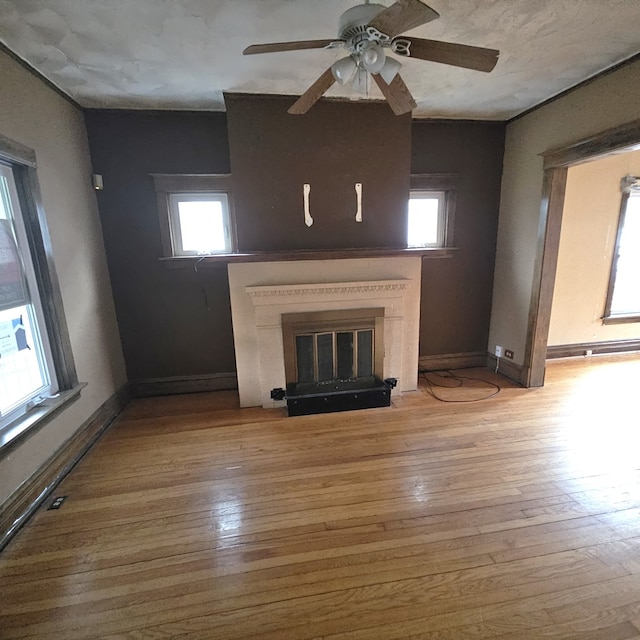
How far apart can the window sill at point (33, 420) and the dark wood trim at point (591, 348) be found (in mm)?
4731

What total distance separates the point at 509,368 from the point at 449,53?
303 cm

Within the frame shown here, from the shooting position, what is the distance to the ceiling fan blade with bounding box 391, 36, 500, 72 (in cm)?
139

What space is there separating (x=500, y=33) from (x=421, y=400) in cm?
267

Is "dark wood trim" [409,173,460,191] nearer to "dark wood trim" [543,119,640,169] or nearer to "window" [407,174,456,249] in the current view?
"window" [407,174,456,249]

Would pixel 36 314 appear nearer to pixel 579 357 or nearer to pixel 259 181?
pixel 259 181

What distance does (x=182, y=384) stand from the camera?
3.40 metres

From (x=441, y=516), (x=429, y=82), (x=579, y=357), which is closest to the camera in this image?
(x=441, y=516)

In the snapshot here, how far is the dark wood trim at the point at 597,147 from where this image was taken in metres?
2.27

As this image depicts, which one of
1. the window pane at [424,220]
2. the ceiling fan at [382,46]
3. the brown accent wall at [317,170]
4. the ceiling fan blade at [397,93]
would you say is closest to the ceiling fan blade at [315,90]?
the ceiling fan at [382,46]

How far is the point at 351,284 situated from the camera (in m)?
2.94

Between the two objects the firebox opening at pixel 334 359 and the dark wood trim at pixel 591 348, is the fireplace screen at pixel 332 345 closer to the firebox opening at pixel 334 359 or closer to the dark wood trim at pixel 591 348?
the firebox opening at pixel 334 359

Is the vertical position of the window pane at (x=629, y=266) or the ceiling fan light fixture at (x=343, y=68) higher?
the ceiling fan light fixture at (x=343, y=68)

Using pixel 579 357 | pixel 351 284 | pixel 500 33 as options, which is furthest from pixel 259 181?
pixel 579 357

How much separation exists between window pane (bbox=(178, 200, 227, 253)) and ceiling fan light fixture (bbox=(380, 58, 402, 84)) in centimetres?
202
